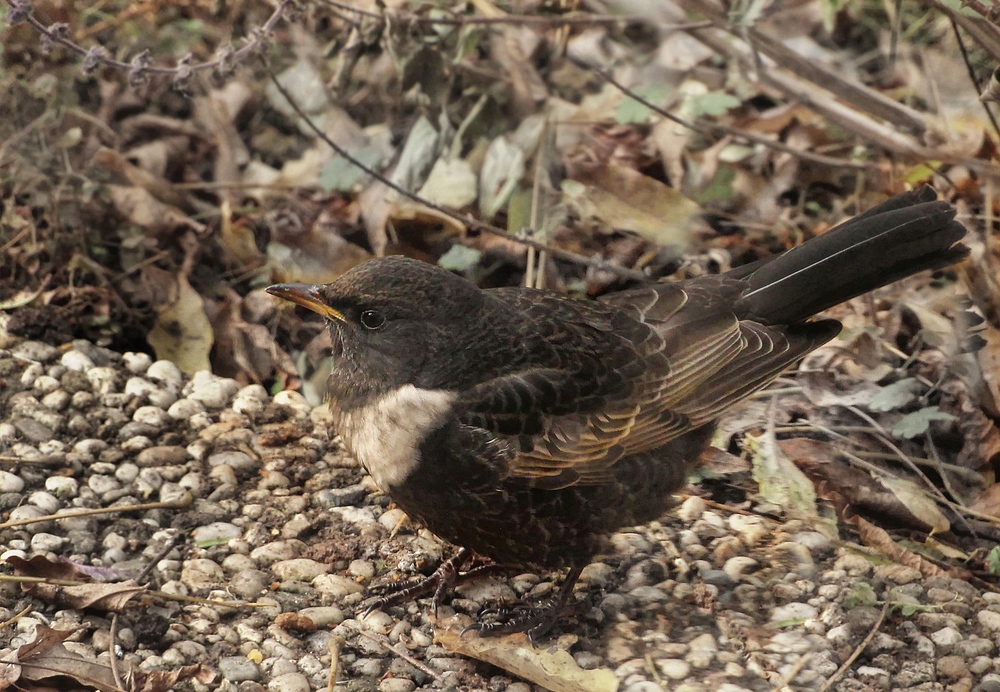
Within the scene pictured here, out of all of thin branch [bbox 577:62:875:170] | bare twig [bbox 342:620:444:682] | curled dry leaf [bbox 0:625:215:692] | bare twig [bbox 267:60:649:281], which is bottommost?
curled dry leaf [bbox 0:625:215:692]

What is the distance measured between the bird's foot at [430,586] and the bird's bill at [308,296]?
3.11 feet

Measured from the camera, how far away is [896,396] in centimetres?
459

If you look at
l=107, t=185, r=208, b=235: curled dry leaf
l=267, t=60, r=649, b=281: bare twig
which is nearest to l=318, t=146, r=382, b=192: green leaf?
l=267, t=60, r=649, b=281: bare twig

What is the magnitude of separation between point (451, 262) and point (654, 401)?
1.60m

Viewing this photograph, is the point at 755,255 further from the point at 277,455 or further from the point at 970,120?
the point at 277,455

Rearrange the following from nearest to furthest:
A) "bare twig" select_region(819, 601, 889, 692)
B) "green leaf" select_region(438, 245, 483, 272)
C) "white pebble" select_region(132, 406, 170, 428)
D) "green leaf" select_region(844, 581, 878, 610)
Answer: "bare twig" select_region(819, 601, 889, 692)
"green leaf" select_region(844, 581, 878, 610)
"white pebble" select_region(132, 406, 170, 428)
"green leaf" select_region(438, 245, 483, 272)

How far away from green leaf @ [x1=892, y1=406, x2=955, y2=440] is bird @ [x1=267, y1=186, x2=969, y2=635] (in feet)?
2.28

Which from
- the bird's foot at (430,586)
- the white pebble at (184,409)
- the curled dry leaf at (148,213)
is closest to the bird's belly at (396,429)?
the bird's foot at (430,586)

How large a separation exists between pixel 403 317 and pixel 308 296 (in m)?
0.34

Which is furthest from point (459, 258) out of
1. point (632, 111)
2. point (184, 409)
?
point (184, 409)

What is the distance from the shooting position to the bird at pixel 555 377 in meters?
3.59

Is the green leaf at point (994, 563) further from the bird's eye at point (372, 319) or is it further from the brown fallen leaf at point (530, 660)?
the bird's eye at point (372, 319)

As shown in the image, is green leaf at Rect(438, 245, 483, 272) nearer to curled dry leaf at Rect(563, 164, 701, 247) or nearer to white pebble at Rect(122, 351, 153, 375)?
curled dry leaf at Rect(563, 164, 701, 247)

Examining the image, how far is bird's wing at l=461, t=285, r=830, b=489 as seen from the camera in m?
3.63
